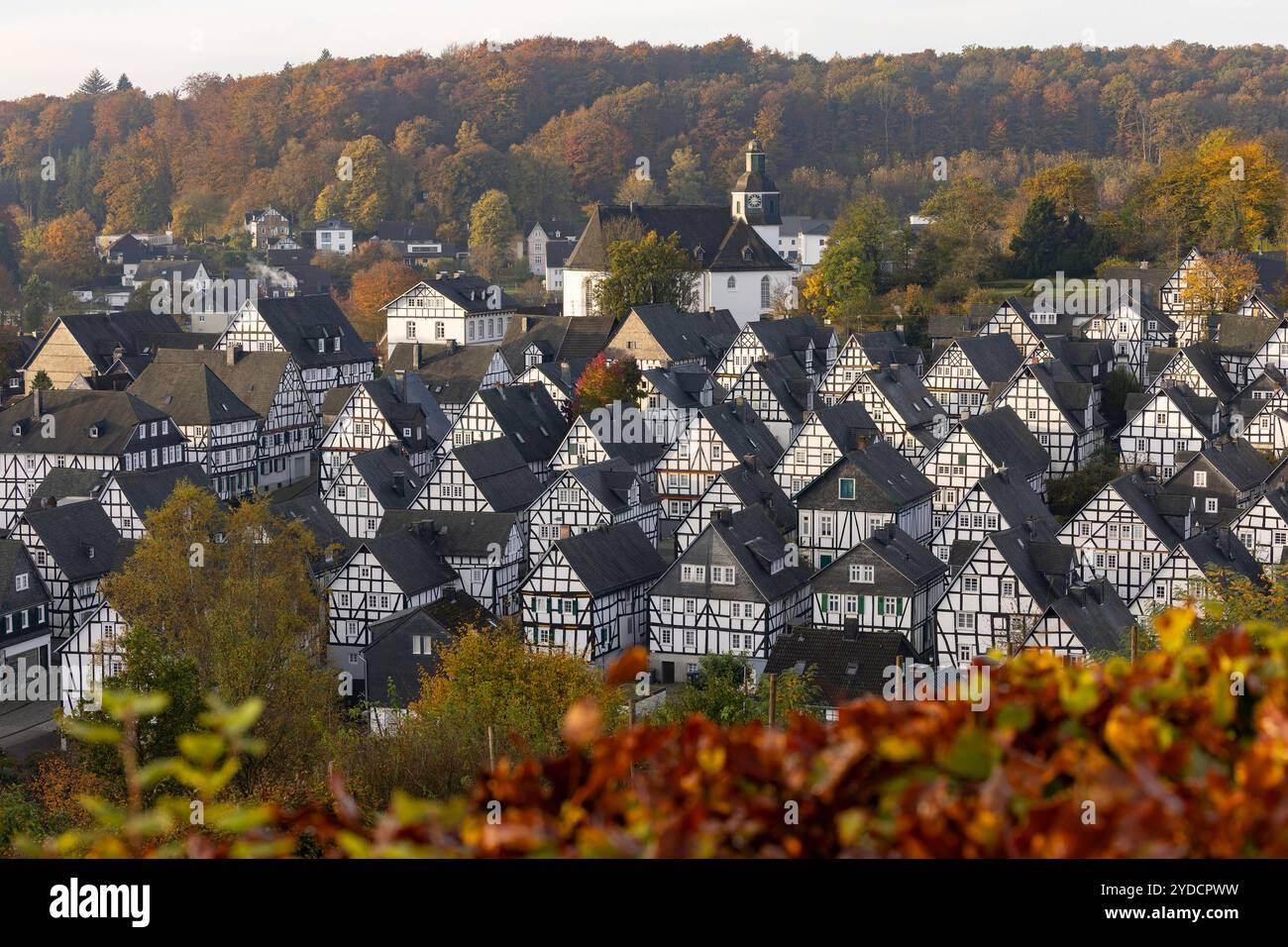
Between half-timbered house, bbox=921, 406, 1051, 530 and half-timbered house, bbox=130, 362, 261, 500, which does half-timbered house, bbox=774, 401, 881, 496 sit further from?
half-timbered house, bbox=130, 362, 261, 500

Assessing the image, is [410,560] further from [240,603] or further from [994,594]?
[994,594]

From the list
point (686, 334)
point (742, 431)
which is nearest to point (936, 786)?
point (742, 431)

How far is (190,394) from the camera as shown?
2559 inches

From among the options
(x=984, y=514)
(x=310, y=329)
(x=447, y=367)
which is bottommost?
(x=984, y=514)

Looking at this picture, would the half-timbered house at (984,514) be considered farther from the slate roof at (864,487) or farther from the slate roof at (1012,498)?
the slate roof at (864,487)

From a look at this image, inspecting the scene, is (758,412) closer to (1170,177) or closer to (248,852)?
(1170,177)

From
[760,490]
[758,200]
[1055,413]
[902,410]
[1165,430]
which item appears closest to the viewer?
[760,490]

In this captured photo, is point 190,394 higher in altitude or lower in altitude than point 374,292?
lower

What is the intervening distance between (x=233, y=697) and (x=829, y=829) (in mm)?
31023

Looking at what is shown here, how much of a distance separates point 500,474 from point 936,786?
159ft

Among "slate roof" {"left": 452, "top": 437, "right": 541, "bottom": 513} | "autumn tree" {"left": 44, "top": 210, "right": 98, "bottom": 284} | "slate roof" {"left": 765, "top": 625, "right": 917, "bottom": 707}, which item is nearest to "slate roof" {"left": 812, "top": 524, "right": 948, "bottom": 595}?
"slate roof" {"left": 765, "top": 625, "right": 917, "bottom": 707}

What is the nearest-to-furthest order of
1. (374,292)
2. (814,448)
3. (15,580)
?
1. (15,580)
2. (814,448)
3. (374,292)

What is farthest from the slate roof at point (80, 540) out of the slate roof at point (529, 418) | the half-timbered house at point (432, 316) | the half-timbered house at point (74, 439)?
the half-timbered house at point (432, 316)
